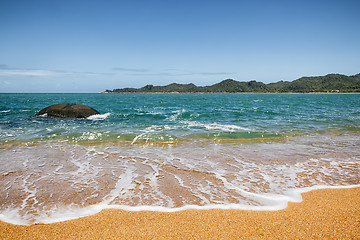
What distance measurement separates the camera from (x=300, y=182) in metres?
5.20

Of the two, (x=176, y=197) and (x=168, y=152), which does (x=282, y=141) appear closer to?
(x=168, y=152)

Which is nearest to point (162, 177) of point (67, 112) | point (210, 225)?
point (210, 225)

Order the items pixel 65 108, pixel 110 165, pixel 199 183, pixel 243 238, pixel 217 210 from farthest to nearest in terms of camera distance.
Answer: pixel 65 108, pixel 110 165, pixel 199 183, pixel 217 210, pixel 243 238

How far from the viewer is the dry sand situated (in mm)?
3107

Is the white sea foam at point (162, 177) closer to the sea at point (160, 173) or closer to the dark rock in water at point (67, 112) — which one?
the sea at point (160, 173)

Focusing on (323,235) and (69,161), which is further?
(69,161)

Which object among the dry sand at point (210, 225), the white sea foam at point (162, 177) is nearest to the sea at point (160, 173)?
the white sea foam at point (162, 177)

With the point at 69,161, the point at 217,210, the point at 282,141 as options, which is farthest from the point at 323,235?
the point at 282,141

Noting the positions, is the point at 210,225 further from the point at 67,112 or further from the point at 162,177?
the point at 67,112

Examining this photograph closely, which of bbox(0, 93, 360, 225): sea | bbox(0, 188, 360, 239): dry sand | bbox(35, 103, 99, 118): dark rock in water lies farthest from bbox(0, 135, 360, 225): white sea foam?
bbox(35, 103, 99, 118): dark rock in water

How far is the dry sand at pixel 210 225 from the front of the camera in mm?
3107

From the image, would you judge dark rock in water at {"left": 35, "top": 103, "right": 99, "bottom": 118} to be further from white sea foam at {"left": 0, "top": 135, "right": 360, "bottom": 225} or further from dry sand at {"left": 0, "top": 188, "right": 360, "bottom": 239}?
dry sand at {"left": 0, "top": 188, "right": 360, "bottom": 239}

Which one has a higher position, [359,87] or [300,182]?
[359,87]

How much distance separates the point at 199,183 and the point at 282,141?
257 inches
